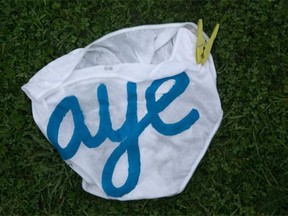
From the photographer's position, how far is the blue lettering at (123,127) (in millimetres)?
2176

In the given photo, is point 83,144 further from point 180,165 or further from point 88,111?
point 180,165

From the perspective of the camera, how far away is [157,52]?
225cm

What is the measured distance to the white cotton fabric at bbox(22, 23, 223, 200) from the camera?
219 cm

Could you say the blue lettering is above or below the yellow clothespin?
below

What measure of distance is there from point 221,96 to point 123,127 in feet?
1.48

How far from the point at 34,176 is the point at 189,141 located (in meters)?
0.68

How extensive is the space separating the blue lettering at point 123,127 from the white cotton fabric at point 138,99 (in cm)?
2

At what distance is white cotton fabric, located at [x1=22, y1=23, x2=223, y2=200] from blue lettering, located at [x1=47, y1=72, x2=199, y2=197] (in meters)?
0.02

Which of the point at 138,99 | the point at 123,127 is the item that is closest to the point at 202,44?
the point at 138,99

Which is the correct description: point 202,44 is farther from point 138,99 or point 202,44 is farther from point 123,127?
point 123,127

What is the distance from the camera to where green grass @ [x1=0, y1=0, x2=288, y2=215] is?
7.33 ft

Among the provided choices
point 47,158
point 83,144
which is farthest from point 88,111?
point 47,158

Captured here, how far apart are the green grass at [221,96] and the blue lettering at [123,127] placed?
98 mm

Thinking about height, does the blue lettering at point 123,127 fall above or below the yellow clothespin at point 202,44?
below
